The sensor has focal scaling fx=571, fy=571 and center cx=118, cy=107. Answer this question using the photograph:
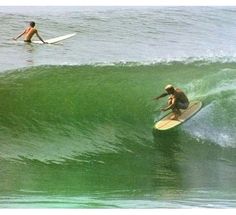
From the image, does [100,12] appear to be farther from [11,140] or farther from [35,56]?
[11,140]

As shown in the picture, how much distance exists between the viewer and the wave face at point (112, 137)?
2.07 meters

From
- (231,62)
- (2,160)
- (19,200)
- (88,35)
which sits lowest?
(19,200)

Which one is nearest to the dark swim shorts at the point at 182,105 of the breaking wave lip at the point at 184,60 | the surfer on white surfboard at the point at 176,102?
the surfer on white surfboard at the point at 176,102

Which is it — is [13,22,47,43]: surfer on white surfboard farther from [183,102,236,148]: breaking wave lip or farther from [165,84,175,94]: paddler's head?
[183,102,236,148]: breaking wave lip

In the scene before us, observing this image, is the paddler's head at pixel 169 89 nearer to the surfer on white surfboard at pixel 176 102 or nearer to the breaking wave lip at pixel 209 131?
the surfer on white surfboard at pixel 176 102

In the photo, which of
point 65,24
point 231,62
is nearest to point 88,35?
point 65,24

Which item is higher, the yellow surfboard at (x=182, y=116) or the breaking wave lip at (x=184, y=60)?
the breaking wave lip at (x=184, y=60)

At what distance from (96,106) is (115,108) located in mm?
72

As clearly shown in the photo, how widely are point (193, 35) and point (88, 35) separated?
401mm

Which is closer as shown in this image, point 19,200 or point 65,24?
point 19,200

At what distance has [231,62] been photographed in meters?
2.13

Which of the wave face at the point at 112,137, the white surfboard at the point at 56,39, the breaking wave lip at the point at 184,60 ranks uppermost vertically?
the white surfboard at the point at 56,39

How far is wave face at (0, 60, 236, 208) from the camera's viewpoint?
2068 mm

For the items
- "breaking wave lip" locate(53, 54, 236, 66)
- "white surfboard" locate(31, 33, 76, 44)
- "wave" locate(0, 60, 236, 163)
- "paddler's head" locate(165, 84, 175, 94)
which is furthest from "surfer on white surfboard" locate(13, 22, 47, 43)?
"paddler's head" locate(165, 84, 175, 94)
